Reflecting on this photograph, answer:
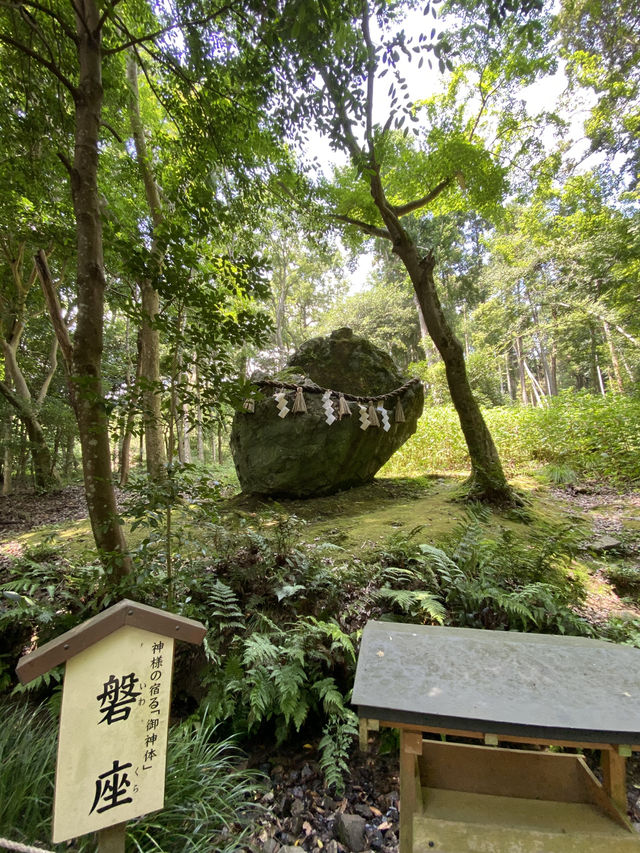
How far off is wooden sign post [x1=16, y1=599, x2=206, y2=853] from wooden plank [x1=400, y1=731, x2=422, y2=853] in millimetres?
918

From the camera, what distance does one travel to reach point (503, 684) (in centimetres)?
133

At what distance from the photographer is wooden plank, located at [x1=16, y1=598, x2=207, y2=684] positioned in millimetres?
1078

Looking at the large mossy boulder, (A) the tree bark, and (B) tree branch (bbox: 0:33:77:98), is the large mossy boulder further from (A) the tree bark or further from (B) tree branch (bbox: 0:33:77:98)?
(A) the tree bark

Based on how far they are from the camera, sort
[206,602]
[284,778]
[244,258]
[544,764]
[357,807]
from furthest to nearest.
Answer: [206,602] < [244,258] < [284,778] < [357,807] < [544,764]

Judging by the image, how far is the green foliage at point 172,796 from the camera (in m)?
1.51

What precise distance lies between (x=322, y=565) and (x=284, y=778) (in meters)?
1.45

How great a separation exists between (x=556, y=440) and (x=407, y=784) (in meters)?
8.17

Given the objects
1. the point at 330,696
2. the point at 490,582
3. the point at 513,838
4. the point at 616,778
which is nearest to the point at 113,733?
the point at 330,696

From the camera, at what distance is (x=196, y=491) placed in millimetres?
2426

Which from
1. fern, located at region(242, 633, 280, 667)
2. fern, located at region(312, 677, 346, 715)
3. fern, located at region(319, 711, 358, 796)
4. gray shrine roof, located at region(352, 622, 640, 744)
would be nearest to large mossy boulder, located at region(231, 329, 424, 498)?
fern, located at region(242, 633, 280, 667)

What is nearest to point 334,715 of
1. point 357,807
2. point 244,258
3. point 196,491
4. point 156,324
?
point 357,807

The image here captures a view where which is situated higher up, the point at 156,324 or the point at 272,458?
the point at 156,324

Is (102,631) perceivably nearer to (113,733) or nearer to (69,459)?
(113,733)

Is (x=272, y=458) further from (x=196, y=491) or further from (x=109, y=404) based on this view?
(x=109, y=404)
